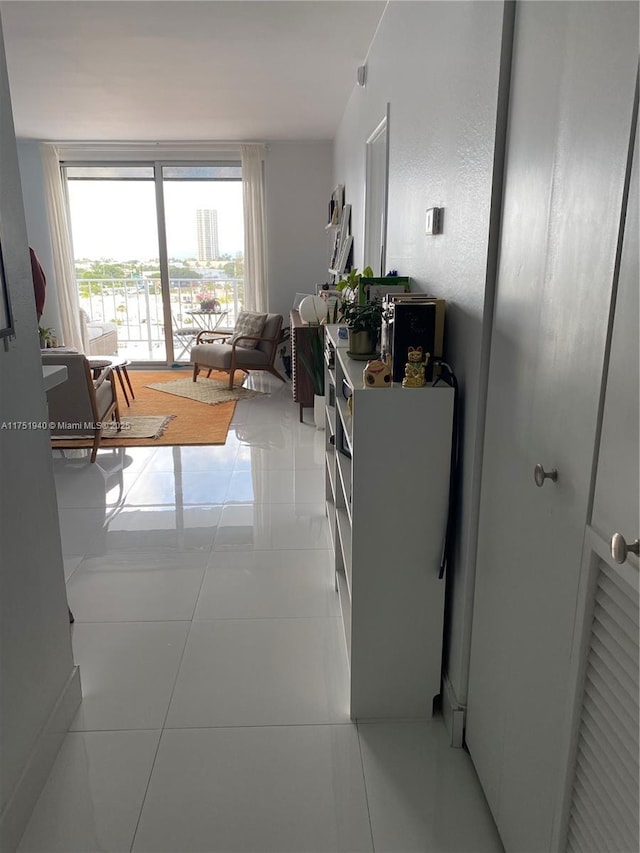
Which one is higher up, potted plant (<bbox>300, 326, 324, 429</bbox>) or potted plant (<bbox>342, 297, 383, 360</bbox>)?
potted plant (<bbox>342, 297, 383, 360</bbox>)

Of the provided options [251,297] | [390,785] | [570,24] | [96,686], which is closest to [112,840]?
[96,686]

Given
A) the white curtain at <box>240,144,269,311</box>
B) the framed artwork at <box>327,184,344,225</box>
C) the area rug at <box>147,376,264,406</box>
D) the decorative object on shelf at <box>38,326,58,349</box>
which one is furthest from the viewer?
the white curtain at <box>240,144,269,311</box>

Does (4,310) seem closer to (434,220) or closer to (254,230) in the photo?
(434,220)

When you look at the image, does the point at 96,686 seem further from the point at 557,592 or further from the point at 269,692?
the point at 557,592

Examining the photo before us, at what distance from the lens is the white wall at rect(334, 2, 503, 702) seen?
1.50 metres

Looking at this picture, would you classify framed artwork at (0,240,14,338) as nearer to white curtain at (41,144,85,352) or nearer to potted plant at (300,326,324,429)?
potted plant at (300,326,324,429)

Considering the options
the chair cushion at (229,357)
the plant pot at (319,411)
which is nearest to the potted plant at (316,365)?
the plant pot at (319,411)

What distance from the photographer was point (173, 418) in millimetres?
5168

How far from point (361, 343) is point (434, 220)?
50 cm

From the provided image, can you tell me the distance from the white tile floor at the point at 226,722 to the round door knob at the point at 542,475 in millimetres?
945

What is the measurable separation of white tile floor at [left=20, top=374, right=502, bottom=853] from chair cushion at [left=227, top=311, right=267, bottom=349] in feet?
10.2

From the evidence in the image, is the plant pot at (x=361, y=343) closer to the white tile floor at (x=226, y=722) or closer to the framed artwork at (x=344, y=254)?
the white tile floor at (x=226, y=722)

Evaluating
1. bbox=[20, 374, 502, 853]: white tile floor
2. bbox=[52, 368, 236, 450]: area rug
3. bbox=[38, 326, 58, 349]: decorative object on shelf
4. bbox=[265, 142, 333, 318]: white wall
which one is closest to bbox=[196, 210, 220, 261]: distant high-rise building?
bbox=[265, 142, 333, 318]: white wall

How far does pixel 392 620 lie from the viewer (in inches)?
71.5
